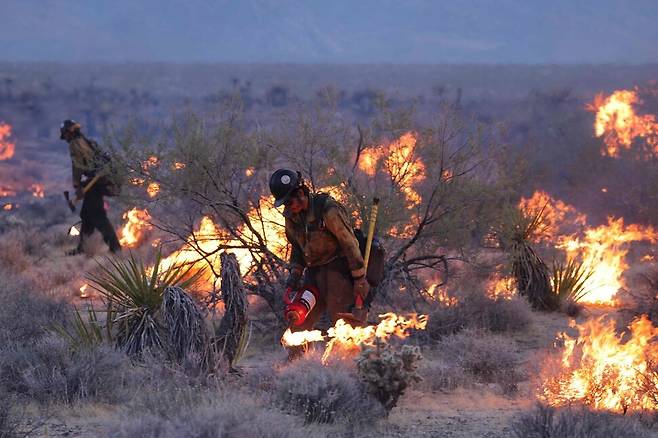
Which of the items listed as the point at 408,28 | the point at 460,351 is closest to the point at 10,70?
the point at 460,351

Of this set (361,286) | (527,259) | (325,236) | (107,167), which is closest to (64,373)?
(325,236)

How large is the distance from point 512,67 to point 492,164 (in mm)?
79794

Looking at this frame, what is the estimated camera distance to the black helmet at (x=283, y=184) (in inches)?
284

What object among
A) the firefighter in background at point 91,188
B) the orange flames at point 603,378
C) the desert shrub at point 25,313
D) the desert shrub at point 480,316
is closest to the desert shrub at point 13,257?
the firefighter in background at point 91,188

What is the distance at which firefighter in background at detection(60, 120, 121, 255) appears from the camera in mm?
14414

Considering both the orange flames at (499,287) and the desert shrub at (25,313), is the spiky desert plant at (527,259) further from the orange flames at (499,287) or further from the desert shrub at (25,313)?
the desert shrub at (25,313)

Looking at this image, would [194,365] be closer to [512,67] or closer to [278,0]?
[512,67]

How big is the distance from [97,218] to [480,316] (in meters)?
7.16

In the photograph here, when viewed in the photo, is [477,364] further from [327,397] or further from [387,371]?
[327,397]

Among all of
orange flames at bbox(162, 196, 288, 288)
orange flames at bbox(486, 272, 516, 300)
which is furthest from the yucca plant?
orange flames at bbox(162, 196, 288, 288)

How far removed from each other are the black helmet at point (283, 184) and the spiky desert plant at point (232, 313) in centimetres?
74

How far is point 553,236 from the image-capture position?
15.1m

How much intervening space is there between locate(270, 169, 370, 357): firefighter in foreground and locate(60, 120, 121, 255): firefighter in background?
21.2 ft

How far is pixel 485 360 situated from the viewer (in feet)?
29.0
